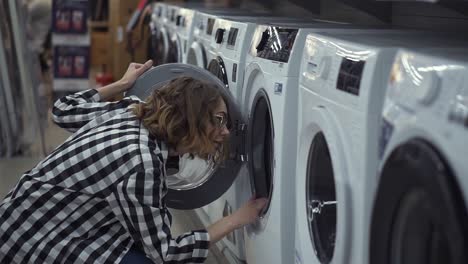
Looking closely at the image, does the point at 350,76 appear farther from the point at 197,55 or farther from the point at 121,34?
the point at 121,34

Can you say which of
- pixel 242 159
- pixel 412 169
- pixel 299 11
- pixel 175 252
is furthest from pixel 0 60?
pixel 412 169

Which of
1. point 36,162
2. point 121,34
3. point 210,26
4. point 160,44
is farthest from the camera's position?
point 121,34

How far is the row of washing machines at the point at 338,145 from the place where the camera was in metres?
1.18

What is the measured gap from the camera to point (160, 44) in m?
4.86

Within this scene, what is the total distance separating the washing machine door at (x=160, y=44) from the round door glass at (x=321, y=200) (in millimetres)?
2577

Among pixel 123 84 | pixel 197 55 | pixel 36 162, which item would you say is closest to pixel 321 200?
pixel 123 84

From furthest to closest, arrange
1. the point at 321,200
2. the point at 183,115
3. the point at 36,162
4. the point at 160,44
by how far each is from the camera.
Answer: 1. the point at 160,44
2. the point at 36,162
3. the point at 183,115
4. the point at 321,200

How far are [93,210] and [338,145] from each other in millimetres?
779

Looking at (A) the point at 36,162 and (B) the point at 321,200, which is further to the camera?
(A) the point at 36,162

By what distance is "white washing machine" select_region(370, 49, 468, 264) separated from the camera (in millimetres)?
1113

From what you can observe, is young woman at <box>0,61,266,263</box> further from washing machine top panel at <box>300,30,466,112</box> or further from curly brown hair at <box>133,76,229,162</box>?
washing machine top panel at <box>300,30,466,112</box>

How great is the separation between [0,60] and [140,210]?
286cm

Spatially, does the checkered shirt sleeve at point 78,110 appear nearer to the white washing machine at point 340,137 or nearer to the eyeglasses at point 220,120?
the eyeglasses at point 220,120

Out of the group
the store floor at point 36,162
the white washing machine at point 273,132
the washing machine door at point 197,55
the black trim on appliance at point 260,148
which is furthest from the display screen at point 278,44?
the store floor at point 36,162
